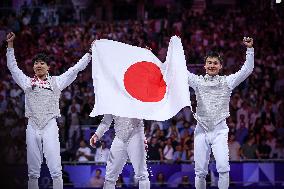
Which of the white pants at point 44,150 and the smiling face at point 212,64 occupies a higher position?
the smiling face at point 212,64

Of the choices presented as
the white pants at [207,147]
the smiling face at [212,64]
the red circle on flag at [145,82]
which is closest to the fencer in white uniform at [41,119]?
the red circle on flag at [145,82]

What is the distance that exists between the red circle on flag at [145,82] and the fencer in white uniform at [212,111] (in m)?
0.54

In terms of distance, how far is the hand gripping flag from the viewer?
27.7 ft

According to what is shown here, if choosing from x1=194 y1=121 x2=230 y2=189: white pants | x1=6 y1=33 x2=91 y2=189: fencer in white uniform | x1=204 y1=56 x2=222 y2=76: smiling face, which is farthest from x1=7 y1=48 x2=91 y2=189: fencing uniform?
x1=204 y1=56 x2=222 y2=76: smiling face

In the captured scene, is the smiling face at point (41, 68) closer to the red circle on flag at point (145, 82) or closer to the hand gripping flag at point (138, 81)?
the hand gripping flag at point (138, 81)

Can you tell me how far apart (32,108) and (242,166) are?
14.9 feet

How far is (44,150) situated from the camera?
27.6 feet

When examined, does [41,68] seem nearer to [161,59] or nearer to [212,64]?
[212,64]

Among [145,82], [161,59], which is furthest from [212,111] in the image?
[161,59]

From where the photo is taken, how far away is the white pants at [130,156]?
8227 millimetres

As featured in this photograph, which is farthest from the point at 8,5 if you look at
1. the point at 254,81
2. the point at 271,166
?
the point at 271,166

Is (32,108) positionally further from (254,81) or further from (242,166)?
(254,81)

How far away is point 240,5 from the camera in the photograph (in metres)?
20.7

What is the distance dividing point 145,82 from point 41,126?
4.94ft
